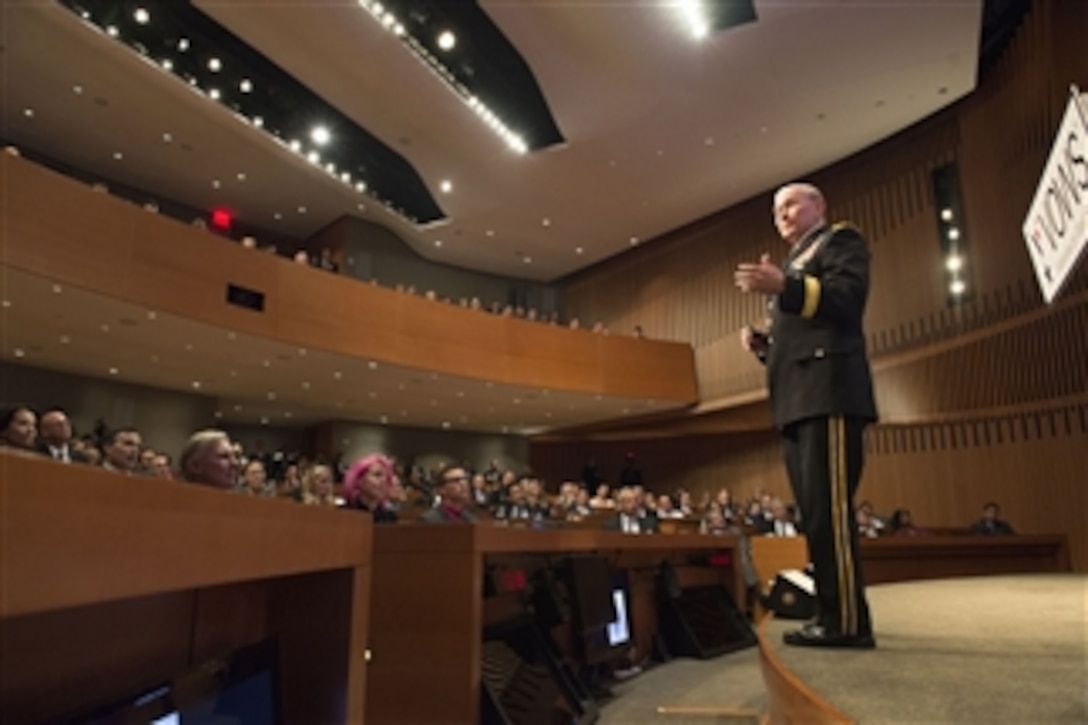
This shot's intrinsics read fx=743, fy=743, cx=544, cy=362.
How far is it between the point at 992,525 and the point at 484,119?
6.63 meters

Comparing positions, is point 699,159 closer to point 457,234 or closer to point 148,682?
point 457,234

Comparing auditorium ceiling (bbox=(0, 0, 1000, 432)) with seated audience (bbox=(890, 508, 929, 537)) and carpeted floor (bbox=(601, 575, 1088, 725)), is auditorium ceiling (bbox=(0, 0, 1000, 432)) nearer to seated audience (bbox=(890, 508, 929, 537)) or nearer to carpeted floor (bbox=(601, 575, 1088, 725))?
seated audience (bbox=(890, 508, 929, 537))

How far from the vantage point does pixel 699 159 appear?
9766mm

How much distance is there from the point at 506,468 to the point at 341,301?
674cm

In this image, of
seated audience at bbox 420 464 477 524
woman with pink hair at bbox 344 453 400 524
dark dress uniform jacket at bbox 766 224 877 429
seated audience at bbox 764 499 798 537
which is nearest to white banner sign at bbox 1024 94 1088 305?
dark dress uniform jacket at bbox 766 224 877 429

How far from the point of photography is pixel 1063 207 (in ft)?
5.34

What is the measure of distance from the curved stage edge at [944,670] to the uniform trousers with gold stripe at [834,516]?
103 mm

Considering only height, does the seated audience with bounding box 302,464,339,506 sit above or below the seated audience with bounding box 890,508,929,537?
above

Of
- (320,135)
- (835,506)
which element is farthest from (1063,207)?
(320,135)

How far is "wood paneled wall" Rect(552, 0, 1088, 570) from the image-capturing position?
21.8 feet

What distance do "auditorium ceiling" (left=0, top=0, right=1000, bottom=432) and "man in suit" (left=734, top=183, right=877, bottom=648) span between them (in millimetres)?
5602

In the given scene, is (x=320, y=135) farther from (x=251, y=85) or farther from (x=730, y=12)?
(x=730, y=12)

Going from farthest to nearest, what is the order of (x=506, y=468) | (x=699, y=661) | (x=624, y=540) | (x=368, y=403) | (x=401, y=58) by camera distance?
(x=506, y=468) < (x=368, y=403) < (x=401, y=58) < (x=699, y=661) < (x=624, y=540)

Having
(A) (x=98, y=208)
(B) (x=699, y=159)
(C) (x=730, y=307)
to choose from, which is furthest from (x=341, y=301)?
(C) (x=730, y=307)
